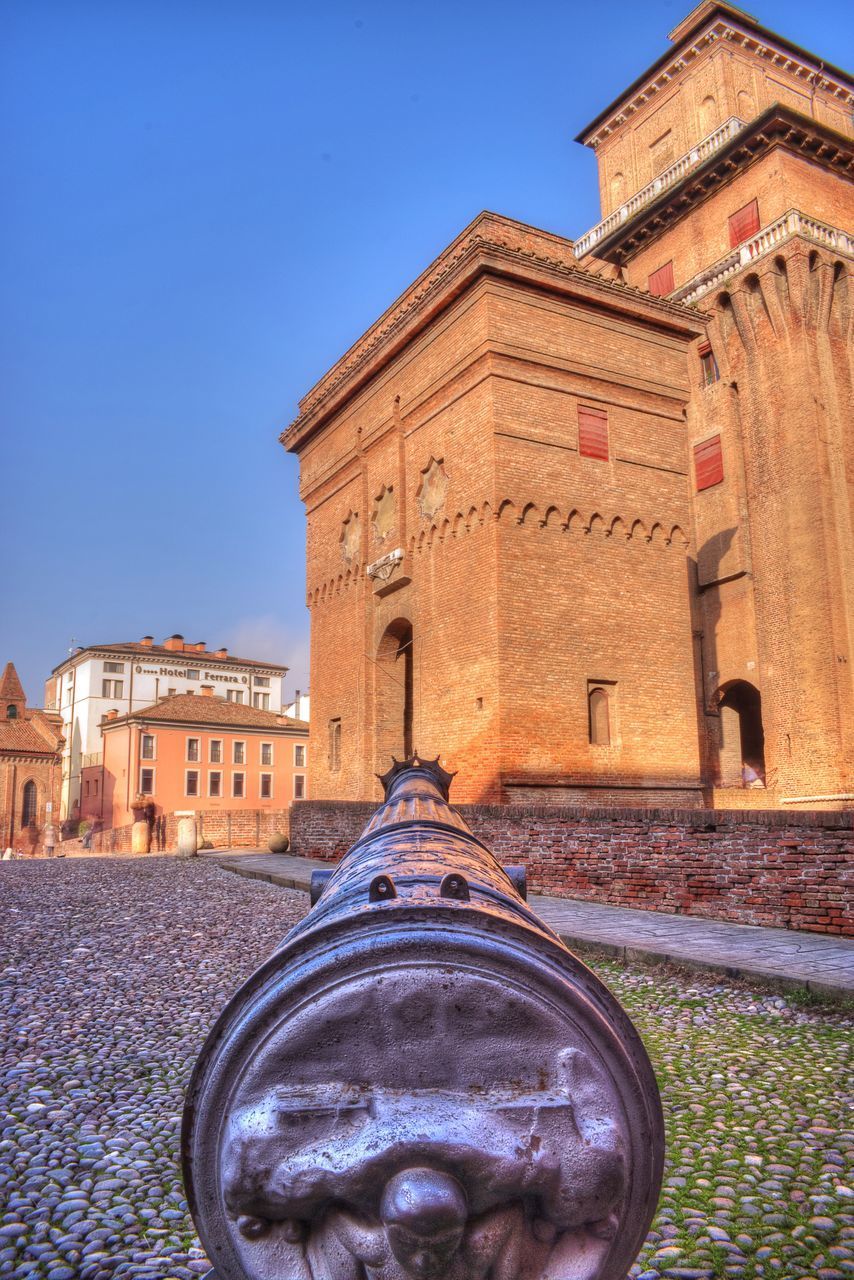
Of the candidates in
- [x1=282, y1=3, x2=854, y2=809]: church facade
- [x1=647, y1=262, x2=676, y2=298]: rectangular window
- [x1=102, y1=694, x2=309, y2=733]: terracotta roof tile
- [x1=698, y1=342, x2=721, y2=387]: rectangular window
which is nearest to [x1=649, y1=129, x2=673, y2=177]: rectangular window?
[x1=282, y1=3, x2=854, y2=809]: church facade

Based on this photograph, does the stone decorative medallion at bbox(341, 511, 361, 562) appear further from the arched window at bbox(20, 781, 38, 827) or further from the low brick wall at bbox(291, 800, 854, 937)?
the arched window at bbox(20, 781, 38, 827)

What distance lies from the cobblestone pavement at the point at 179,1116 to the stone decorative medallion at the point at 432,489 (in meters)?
10.4

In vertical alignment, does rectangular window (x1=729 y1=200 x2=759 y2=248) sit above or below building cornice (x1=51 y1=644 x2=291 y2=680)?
above

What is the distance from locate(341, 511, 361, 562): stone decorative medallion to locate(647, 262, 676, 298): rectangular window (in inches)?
421

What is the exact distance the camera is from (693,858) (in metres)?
9.12

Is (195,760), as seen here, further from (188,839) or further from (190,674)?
(188,839)

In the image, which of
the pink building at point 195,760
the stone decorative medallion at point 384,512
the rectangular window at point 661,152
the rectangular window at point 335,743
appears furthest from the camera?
the pink building at point 195,760

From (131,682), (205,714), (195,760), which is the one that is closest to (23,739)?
(131,682)

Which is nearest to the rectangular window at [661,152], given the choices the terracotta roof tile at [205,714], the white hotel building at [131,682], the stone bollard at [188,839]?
the stone bollard at [188,839]

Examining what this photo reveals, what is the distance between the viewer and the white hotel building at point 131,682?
193ft

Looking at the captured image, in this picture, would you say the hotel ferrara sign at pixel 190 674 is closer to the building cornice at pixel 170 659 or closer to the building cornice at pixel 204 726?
the building cornice at pixel 170 659

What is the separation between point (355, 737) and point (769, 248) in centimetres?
1420

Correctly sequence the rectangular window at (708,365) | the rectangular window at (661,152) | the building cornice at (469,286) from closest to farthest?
the building cornice at (469,286)
the rectangular window at (708,365)
the rectangular window at (661,152)

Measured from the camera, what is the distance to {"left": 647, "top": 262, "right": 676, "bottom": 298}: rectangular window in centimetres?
2362
